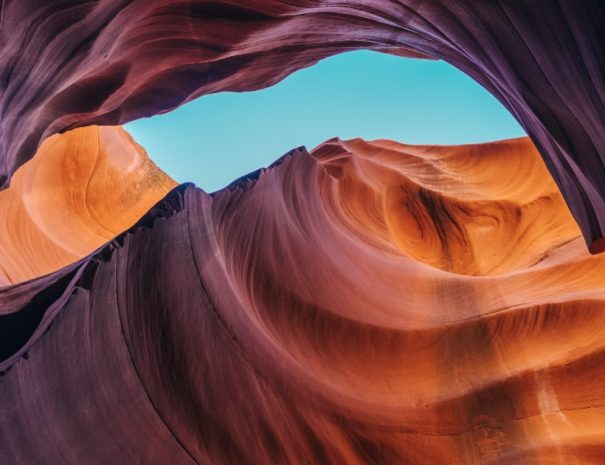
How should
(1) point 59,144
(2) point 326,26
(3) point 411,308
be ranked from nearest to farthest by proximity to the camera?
1. (2) point 326,26
2. (3) point 411,308
3. (1) point 59,144

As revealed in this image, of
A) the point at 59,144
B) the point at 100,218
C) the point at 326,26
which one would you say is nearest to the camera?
the point at 326,26

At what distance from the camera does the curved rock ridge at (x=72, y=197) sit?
8.14m

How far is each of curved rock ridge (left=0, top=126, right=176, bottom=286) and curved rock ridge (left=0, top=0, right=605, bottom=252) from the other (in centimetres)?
302

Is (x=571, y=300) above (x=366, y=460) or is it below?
above

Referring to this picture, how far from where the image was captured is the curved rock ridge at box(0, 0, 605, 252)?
222cm

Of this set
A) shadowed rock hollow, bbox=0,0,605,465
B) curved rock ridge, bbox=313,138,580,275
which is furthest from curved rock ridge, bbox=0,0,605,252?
curved rock ridge, bbox=313,138,580,275

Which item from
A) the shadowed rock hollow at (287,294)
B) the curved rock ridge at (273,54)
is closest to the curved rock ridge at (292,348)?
the shadowed rock hollow at (287,294)

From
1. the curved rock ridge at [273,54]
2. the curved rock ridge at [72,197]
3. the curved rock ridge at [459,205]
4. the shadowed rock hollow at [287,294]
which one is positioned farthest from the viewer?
the curved rock ridge at [72,197]

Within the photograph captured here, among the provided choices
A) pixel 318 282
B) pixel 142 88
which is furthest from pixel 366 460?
pixel 142 88

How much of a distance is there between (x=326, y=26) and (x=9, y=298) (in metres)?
3.41

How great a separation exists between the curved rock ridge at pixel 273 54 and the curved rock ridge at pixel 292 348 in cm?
121

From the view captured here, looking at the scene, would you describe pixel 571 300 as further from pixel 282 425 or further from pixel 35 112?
pixel 35 112

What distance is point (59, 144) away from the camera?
31.1ft

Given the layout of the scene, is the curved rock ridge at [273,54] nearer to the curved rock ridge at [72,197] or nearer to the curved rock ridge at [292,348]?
the curved rock ridge at [292,348]
